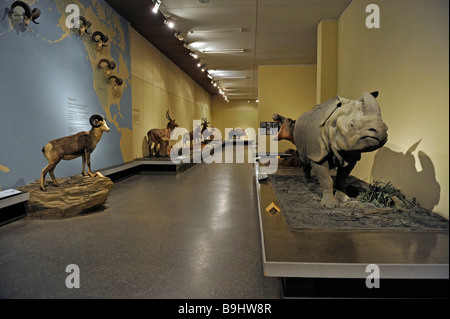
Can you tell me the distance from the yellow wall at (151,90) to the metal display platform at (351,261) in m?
6.04

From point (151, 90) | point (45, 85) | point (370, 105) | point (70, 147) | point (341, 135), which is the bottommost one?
point (70, 147)

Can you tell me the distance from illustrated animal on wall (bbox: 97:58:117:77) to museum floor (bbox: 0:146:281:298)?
2.89m

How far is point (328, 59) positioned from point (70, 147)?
5207 millimetres

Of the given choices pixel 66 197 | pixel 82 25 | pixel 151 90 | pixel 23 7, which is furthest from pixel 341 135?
pixel 151 90

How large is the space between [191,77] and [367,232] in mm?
12121

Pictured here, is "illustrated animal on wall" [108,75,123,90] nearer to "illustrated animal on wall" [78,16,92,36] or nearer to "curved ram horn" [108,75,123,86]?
"curved ram horn" [108,75,123,86]

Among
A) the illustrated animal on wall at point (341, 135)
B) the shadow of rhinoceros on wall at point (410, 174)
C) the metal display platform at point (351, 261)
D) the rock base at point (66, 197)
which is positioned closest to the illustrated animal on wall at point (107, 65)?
the rock base at point (66, 197)

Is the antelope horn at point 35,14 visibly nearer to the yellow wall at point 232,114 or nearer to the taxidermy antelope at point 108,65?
the taxidermy antelope at point 108,65

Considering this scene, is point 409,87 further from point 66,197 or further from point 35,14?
point 35,14

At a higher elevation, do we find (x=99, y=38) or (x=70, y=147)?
(x=99, y=38)

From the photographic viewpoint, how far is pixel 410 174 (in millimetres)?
2156

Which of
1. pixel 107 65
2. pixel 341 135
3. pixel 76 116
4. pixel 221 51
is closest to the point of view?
pixel 341 135

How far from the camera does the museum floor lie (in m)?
1.82
